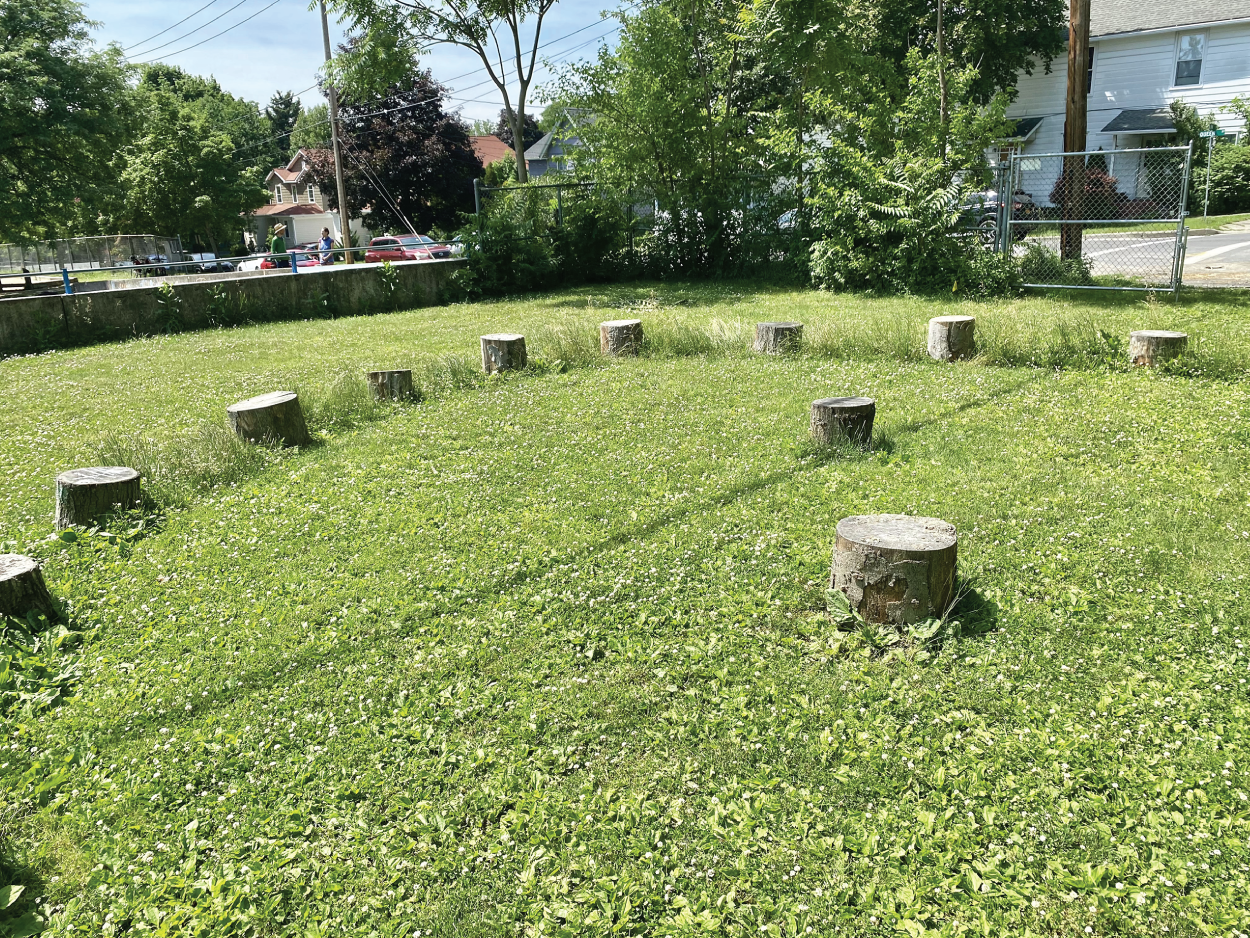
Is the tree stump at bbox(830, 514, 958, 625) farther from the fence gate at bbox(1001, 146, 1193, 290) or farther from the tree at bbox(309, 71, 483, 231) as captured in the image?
the tree at bbox(309, 71, 483, 231)

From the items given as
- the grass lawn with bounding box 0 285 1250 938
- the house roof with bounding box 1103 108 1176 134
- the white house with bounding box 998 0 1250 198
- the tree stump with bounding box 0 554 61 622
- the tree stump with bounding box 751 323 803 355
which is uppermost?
the white house with bounding box 998 0 1250 198

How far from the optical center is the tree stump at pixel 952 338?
9414 millimetres

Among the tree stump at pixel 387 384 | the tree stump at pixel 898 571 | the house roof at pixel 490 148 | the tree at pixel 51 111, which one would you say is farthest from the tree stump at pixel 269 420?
the house roof at pixel 490 148

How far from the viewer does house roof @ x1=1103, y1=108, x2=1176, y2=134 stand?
30.6 m

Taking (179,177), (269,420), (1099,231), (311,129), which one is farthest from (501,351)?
(311,129)

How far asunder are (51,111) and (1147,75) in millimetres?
39308

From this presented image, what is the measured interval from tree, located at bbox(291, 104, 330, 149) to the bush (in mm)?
Answer: 78106

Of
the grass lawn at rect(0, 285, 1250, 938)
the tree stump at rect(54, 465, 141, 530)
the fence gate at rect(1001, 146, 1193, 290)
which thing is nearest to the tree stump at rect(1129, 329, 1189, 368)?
the grass lawn at rect(0, 285, 1250, 938)

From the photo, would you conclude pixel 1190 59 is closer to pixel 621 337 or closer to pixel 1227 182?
pixel 1227 182

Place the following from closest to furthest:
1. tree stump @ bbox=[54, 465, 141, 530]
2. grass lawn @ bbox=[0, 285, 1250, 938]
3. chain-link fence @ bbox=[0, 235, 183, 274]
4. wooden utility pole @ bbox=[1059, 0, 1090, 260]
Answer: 1. grass lawn @ bbox=[0, 285, 1250, 938]
2. tree stump @ bbox=[54, 465, 141, 530]
3. wooden utility pole @ bbox=[1059, 0, 1090, 260]
4. chain-link fence @ bbox=[0, 235, 183, 274]

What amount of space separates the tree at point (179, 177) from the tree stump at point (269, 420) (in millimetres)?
45742

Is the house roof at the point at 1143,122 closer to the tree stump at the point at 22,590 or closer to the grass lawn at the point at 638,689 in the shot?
the grass lawn at the point at 638,689

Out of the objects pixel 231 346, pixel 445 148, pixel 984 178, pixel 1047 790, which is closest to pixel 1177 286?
pixel 984 178

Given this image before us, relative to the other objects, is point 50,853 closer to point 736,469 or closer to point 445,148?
point 736,469
